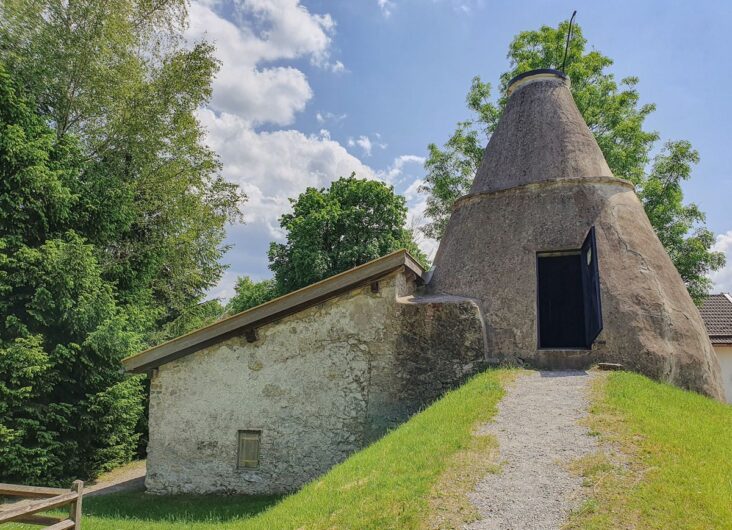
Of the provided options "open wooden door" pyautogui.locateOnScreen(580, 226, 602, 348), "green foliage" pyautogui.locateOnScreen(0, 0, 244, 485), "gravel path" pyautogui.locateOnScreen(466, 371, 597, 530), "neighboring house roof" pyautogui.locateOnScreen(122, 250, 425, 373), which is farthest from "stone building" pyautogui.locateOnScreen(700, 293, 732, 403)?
"green foliage" pyautogui.locateOnScreen(0, 0, 244, 485)

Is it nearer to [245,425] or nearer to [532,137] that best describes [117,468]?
[245,425]

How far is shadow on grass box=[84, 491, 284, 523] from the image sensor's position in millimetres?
7527

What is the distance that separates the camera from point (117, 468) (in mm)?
13391

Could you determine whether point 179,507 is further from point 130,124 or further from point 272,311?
point 130,124

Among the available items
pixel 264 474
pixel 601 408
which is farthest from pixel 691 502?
pixel 264 474

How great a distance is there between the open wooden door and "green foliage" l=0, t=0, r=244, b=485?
33.8 ft

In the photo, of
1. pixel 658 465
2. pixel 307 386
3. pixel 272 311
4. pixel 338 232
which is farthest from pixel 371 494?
pixel 338 232

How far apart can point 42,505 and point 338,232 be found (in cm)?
1682

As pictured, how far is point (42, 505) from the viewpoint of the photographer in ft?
15.3

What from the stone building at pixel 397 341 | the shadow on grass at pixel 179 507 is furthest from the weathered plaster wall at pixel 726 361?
the shadow on grass at pixel 179 507

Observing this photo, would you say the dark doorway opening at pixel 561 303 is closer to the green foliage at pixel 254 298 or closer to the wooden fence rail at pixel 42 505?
the wooden fence rail at pixel 42 505

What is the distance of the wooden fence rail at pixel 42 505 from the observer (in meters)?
4.45

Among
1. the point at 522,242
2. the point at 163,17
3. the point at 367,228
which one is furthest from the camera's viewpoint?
the point at 367,228

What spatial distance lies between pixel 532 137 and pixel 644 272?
367 centimetres
